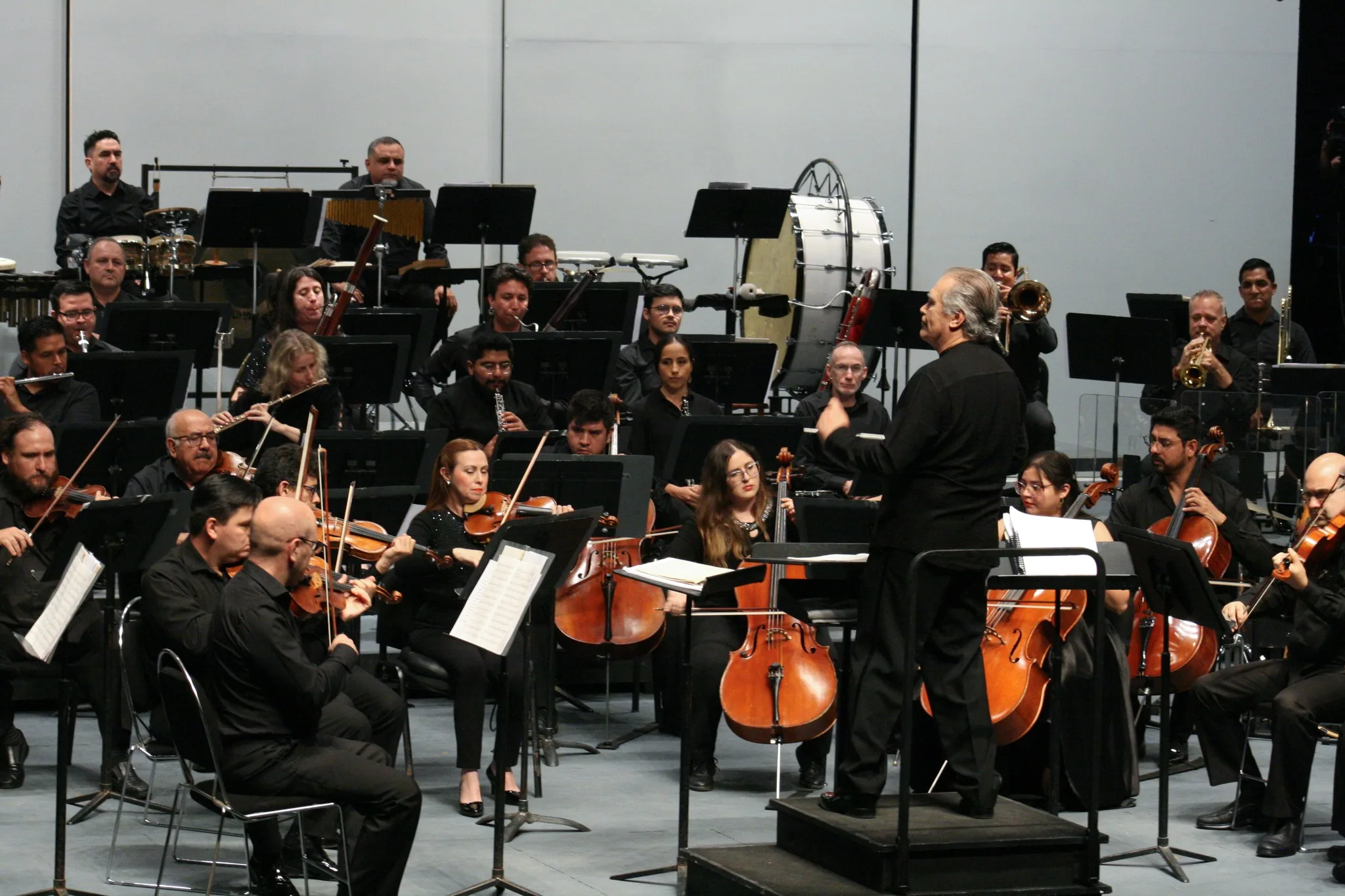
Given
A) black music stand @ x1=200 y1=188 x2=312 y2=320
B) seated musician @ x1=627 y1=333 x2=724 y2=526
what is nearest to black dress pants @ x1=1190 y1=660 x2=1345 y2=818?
seated musician @ x1=627 y1=333 x2=724 y2=526

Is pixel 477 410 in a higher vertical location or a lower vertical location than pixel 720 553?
higher

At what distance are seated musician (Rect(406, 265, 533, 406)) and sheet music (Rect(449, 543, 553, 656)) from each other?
3.47 metres

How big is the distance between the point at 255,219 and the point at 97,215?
51.4 inches

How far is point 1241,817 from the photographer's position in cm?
564

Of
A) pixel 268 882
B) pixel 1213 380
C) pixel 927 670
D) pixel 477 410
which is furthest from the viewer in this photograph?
pixel 1213 380

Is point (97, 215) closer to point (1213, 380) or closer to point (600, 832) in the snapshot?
point (600, 832)

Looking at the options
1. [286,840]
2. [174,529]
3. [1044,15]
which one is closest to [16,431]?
[174,529]

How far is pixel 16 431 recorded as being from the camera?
5887 millimetres

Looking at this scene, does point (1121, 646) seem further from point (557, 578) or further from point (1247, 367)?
point (1247, 367)

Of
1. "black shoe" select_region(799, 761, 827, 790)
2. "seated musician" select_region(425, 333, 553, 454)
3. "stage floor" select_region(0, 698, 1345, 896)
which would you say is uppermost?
"seated musician" select_region(425, 333, 553, 454)

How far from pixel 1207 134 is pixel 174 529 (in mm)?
9406

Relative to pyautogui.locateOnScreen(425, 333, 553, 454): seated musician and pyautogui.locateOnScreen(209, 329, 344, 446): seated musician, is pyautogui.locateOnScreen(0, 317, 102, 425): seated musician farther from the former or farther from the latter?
pyautogui.locateOnScreen(425, 333, 553, 454): seated musician

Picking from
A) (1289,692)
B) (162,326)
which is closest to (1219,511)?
(1289,692)

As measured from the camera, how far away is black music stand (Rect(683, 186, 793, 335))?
367 inches
